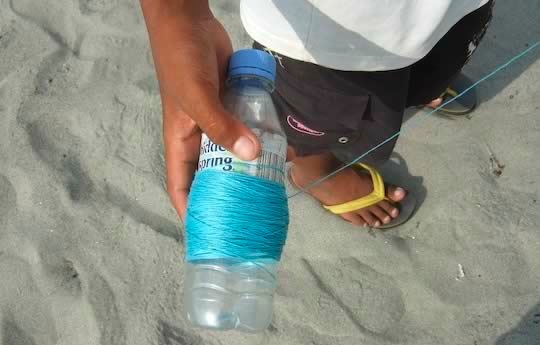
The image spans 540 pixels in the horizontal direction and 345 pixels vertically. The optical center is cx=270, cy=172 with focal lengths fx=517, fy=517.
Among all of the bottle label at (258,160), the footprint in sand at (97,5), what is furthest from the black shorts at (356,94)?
the footprint in sand at (97,5)

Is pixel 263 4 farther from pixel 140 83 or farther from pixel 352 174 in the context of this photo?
pixel 140 83

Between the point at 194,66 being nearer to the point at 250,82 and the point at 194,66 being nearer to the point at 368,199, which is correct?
the point at 250,82

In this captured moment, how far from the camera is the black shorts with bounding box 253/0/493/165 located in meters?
1.10

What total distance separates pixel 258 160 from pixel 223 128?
86 millimetres

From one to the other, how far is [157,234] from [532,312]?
3.49 ft

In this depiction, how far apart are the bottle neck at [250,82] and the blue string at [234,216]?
0.55ft

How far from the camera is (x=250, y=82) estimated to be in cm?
90

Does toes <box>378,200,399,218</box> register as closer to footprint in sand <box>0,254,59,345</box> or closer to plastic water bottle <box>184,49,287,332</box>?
plastic water bottle <box>184,49,287,332</box>

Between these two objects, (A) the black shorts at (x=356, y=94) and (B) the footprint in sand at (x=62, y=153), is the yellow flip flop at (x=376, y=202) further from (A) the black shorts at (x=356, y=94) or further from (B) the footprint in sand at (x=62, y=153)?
(B) the footprint in sand at (x=62, y=153)

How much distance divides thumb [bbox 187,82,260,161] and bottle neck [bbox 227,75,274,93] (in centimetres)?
11

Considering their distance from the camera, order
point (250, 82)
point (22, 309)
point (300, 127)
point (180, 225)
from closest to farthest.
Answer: point (250, 82), point (300, 127), point (22, 309), point (180, 225)

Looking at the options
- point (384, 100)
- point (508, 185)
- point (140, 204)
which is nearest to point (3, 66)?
point (140, 204)

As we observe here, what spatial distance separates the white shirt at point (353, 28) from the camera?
91 cm

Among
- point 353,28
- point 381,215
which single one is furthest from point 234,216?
point 381,215
